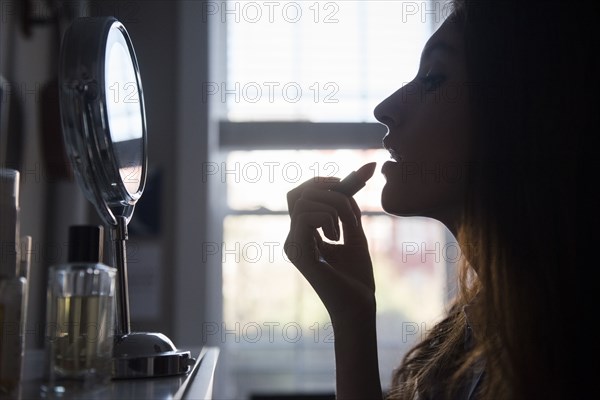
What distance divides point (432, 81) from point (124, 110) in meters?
0.44

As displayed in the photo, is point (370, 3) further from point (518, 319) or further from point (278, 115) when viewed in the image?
Result: point (518, 319)

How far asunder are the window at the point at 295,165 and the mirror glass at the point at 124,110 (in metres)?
1.21

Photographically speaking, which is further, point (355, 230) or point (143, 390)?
point (355, 230)

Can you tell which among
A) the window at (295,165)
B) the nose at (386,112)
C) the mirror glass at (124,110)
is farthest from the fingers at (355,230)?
the window at (295,165)

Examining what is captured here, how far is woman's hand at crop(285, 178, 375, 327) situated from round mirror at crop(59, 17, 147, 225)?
0.94ft

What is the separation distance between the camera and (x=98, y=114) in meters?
0.52

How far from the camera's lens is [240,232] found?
1980 mm

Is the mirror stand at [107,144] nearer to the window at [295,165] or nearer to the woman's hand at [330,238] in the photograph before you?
the woman's hand at [330,238]

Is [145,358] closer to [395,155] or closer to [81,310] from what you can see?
[81,310]

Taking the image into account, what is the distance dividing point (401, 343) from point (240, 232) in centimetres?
63

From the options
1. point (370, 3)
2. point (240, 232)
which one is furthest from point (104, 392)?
point (370, 3)

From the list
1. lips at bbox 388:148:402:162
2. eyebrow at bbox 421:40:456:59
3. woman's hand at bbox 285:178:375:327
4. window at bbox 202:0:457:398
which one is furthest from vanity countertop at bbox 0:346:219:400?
window at bbox 202:0:457:398

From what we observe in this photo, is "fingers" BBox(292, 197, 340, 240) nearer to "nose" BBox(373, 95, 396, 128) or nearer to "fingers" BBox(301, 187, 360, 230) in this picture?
"fingers" BBox(301, 187, 360, 230)

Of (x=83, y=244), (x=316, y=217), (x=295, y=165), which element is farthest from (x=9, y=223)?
Answer: (x=295, y=165)
